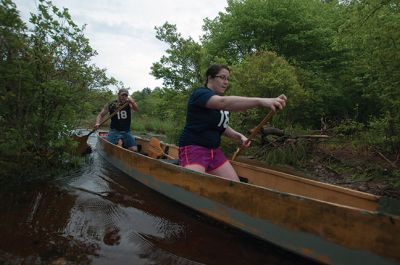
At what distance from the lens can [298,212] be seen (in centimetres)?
328

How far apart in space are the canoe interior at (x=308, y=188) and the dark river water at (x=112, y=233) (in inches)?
39.6

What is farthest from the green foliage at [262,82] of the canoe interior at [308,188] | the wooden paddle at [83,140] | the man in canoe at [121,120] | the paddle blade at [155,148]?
the canoe interior at [308,188]

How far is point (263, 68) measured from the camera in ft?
35.6

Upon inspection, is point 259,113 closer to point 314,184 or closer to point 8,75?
point 314,184

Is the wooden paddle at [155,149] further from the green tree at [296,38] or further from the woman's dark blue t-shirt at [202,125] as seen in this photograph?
the green tree at [296,38]

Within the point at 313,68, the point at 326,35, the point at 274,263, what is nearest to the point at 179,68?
the point at 313,68

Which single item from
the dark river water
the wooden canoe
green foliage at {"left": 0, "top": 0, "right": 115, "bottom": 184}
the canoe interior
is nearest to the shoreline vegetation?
green foliage at {"left": 0, "top": 0, "right": 115, "bottom": 184}

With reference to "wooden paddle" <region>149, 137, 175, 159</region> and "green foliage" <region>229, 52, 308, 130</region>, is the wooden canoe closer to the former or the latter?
"wooden paddle" <region>149, 137, 175, 159</region>

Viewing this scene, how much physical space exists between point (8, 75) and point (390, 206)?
4979mm

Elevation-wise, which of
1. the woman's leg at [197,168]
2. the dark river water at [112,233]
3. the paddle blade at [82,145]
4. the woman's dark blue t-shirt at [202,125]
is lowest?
the dark river water at [112,233]

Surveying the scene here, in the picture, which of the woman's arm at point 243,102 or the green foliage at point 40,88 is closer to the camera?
the woman's arm at point 243,102

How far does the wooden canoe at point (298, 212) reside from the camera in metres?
2.79

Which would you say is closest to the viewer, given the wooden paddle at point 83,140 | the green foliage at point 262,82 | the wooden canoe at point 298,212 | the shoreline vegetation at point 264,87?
the wooden canoe at point 298,212

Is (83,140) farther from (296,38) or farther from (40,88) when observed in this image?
(296,38)
